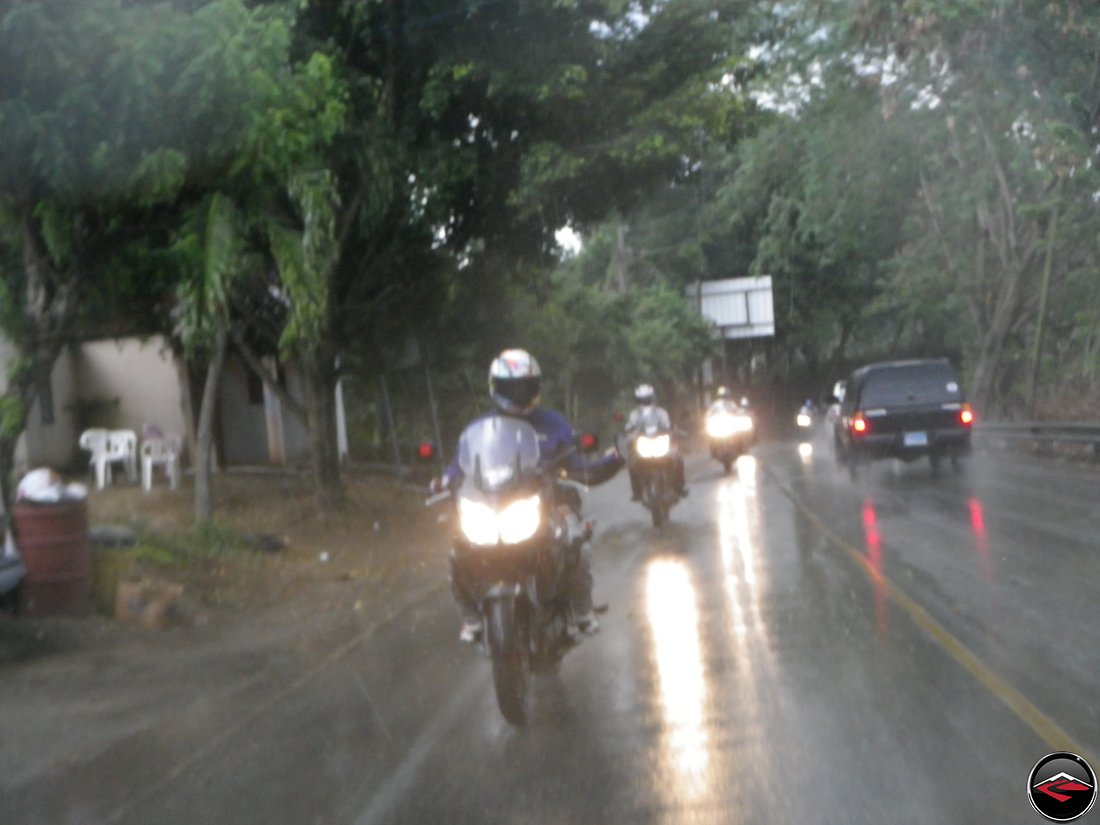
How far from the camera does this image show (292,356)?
19.6 metres

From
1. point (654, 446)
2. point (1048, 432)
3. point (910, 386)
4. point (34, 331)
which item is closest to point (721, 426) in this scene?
point (910, 386)

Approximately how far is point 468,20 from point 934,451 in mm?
10589

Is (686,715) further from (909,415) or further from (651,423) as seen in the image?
(909,415)

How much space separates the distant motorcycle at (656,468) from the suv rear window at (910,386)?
259 inches

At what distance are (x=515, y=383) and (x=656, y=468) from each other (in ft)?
30.4

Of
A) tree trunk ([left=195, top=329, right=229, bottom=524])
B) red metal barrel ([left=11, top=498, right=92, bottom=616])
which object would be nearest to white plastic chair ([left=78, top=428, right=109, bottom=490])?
tree trunk ([left=195, top=329, right=229, bottom=524])

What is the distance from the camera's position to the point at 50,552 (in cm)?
1162

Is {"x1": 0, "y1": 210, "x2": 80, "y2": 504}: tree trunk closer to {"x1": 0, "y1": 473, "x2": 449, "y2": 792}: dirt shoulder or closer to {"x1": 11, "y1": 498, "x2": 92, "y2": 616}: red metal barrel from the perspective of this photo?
{"x1": 11, "y1": 498, "x2": 92, "y2": 616}: red metal barrel

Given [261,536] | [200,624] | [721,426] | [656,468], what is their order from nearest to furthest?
[200,624] → [261,536] → [656,468] → [721,426]

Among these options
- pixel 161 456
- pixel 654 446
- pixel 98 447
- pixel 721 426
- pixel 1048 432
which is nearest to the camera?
pixel 654 446

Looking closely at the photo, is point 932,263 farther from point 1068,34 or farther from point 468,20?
point 468,20

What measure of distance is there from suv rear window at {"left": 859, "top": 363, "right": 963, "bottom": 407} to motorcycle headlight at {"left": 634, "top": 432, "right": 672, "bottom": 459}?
670cm

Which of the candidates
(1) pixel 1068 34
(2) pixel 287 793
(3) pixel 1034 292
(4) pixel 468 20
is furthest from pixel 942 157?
(2) pixel 287 793

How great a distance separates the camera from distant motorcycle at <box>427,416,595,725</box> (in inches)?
287
